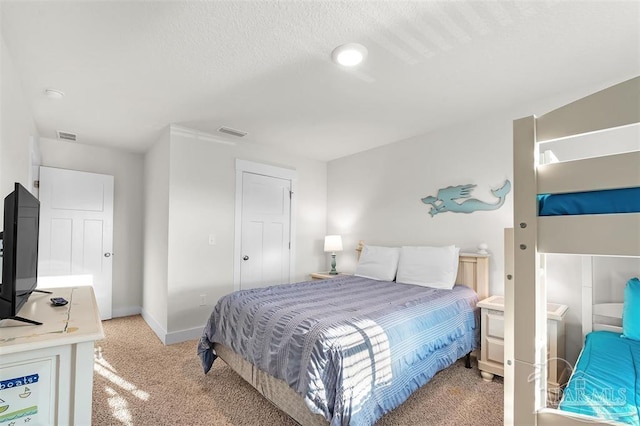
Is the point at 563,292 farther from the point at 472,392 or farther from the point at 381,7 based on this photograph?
the point at 381,7

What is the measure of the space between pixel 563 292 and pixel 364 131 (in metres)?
2.45

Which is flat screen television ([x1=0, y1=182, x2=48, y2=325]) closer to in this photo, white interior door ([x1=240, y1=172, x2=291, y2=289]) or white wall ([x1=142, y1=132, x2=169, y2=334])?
white wall ([x1=142, y1=132, x2=169, y2=334])

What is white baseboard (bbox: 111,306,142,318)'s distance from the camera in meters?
4.20

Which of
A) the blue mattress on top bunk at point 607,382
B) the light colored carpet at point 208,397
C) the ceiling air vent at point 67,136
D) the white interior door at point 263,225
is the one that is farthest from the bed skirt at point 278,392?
the ceiling air vent at point 67,136

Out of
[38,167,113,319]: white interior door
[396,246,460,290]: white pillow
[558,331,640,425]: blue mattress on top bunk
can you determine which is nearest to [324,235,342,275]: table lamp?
[396,246,460,290]: white pillow

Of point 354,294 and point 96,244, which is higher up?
point 96,244

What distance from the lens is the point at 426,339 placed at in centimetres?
204

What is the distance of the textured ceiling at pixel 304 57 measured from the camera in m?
1.63

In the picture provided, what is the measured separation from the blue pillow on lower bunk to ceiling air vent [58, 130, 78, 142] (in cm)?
557

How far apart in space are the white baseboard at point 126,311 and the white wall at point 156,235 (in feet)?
0.85

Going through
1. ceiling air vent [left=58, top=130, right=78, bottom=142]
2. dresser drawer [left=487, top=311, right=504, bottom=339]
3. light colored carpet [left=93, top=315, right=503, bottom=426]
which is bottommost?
light colored carpet [left=93, top=315, right=503, bottom=426]

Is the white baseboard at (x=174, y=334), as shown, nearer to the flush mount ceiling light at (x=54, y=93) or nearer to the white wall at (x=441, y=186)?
the white wall at (x=441, y=186)

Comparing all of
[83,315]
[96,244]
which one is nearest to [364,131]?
[83,315]

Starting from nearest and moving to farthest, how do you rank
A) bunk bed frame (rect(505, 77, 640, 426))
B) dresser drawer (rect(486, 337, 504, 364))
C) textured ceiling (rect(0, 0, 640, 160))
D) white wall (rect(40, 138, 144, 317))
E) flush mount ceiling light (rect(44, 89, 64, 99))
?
1. bunk bed frame (rect(505, 77, 640, 426))
2. textured ceiling (rect(0, 0, 640, 160))
3. dresser drawer (rect(486, 337, 504, 364))
4. flush mount ceiling light (rect(44, 89, 64, 99))
5. white wall (rect(40, 138, 144, 317))
